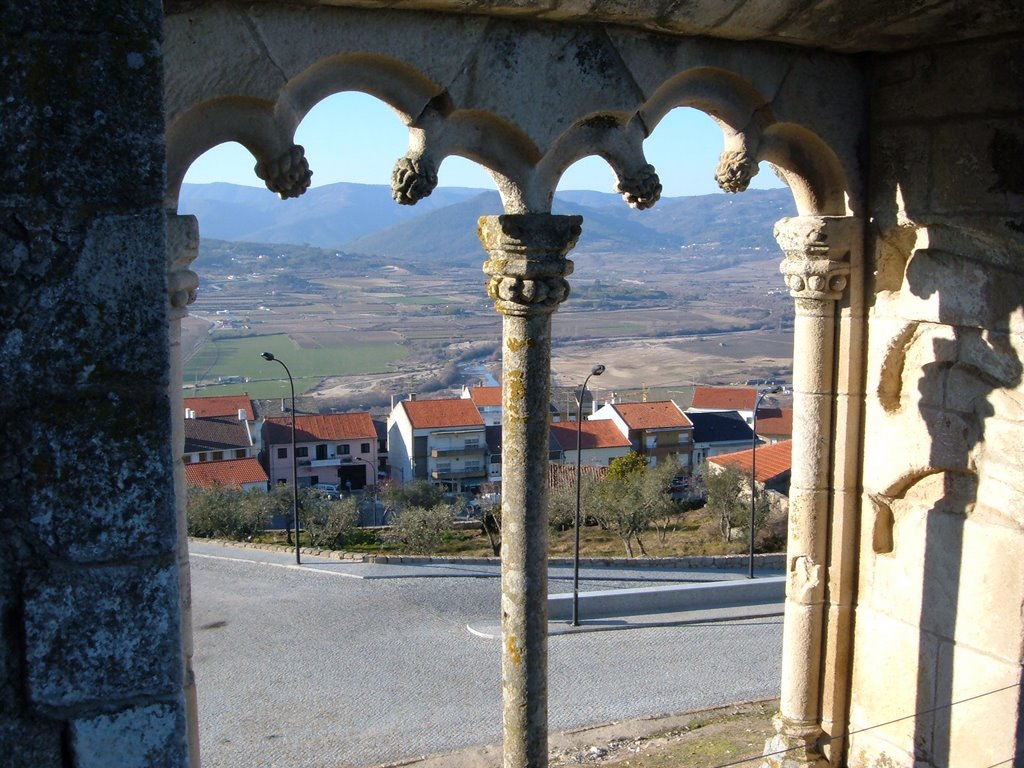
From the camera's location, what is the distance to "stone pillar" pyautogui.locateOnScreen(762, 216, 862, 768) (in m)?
5.23

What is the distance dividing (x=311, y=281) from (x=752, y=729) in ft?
461

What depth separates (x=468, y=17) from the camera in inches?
151

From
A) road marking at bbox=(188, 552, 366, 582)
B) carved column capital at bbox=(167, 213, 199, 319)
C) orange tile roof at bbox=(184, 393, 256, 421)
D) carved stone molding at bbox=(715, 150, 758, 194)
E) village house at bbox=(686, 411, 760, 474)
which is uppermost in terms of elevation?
carved stone molding at bbox=(715, 150, 758, 194)

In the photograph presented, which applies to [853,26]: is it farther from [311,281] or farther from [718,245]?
[718,245]

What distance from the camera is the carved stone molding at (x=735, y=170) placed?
187 inches

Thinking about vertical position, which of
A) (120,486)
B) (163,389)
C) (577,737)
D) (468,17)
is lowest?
(577,737)

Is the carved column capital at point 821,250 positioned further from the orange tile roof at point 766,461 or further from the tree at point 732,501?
the orange tile roof at point 766,461

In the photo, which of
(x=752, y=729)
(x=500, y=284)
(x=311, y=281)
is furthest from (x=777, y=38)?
(x=311, y=281)

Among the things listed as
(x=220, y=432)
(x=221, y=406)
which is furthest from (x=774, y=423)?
(x=221, y=406)

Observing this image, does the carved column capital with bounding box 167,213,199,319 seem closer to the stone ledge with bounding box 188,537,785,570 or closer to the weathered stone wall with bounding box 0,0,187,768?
the weathered stone wall with bounding box 0,0,187,768

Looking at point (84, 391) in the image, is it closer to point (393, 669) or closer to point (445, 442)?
point (393, 669)

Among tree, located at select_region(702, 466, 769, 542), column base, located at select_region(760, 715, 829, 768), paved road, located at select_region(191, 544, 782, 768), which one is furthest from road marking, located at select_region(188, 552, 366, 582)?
column base, located at select_region(760, 715, 829, 768)

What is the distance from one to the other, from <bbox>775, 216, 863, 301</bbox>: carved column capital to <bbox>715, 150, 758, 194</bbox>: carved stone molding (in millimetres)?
432

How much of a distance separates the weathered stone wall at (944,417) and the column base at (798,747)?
0.60 feet
